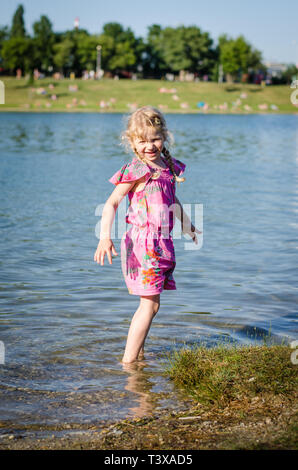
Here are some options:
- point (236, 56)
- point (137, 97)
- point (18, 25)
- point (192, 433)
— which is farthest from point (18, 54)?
point (192, 433)

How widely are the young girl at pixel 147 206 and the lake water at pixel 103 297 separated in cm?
69

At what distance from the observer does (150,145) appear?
411cm

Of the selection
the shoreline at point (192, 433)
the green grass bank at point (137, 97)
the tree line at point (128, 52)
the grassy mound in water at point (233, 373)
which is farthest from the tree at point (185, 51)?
the shoreline at point (192, 433)

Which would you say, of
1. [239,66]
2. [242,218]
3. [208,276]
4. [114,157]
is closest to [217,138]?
[114,157]

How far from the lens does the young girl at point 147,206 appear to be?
4.07 meters

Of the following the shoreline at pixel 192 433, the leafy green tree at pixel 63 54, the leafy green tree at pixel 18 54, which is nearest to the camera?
the shoreline at pixel 192 433

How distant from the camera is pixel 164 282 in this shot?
13.9ft

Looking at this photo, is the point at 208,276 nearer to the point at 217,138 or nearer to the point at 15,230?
the point at 15,230

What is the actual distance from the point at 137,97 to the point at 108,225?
2960 inches

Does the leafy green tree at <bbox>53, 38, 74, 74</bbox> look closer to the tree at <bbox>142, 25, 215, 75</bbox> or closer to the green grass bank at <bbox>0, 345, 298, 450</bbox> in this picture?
the tree at <bbox>142, 25, 215, 75</bbox>

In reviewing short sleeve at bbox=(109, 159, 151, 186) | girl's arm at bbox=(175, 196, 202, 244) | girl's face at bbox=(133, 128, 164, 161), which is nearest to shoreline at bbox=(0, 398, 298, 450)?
girl's arm at bbox=(175, 196, 202, 244)

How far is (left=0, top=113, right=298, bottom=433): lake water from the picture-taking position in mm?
3994

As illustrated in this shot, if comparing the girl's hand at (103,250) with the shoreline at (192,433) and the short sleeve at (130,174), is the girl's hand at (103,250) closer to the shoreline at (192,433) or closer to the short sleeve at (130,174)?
the short sleeve at (130,174)

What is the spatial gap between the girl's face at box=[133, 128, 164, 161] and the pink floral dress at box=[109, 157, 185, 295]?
0.07 metres
